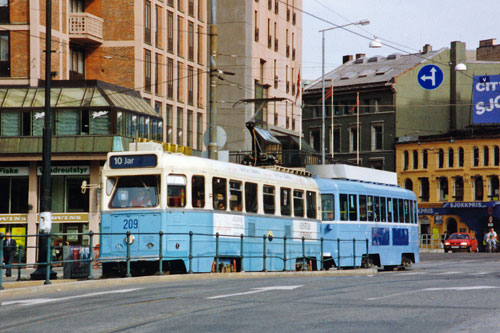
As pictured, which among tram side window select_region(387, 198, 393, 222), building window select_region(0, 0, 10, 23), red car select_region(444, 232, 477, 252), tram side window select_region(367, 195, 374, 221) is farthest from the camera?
red car select_region(444, 232, 477, 252)

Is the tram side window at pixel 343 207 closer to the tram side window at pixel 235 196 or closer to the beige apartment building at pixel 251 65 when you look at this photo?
the tram side window at pixel 235 196

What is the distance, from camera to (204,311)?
13430mm

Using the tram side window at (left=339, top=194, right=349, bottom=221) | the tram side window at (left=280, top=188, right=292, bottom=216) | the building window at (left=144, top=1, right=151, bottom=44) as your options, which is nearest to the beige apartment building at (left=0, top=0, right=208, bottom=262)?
the building window at (left=144, top=1, right=151, bottom=44)

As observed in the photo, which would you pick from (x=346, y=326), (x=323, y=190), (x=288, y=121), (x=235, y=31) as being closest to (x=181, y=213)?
(x=323, y=190)

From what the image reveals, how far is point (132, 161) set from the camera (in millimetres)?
24281

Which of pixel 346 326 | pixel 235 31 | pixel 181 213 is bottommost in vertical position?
pixel 346 326

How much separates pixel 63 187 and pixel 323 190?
1788 cm

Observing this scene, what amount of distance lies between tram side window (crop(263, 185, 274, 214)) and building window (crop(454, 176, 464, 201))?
59.4 m

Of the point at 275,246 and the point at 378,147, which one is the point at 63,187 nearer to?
the point at 275,246

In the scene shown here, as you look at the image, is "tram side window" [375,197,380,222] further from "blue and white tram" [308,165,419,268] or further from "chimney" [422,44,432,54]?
"chimney" [422,44,432,54]

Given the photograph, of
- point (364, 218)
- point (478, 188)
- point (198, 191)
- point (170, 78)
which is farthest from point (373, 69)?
point (198, 191)

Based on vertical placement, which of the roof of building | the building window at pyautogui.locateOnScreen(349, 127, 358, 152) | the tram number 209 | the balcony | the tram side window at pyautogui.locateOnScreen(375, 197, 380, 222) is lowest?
the tram number 209

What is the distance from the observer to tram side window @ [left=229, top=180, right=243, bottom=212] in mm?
26000

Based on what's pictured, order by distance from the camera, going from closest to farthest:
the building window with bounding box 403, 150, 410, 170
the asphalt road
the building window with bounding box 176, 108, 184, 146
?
the asphalt road, the building window with bounding box 176, 108, 184, 146, the building window with bounding box 403, 150, 410, 170
